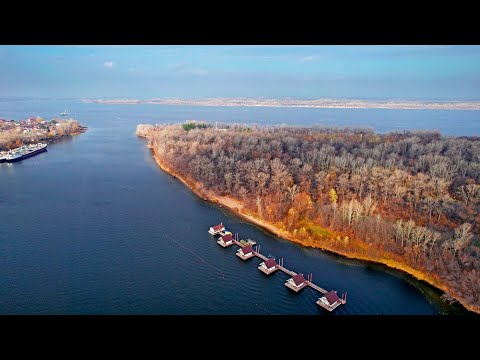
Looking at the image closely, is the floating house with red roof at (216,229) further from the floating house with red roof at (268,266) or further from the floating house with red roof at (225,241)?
the floating house with red roof at (268,266)

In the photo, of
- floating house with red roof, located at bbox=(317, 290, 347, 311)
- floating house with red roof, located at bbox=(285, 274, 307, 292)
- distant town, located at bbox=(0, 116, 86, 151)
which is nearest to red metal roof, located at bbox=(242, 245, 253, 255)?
floating house with red roof, located at bbox=(285, 274, 307, 292)

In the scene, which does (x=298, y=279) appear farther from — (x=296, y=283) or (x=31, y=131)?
(x=31, y=131)

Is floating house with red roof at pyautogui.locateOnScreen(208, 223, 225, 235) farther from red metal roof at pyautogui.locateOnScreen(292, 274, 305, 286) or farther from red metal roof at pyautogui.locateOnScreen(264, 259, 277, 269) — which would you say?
red metal roof at pyautogui.locateOnScreen(292, 274, 305, 286)

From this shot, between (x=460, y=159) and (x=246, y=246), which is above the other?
(x=460, y=159)

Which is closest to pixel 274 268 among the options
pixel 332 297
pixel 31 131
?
pixel 332 297
